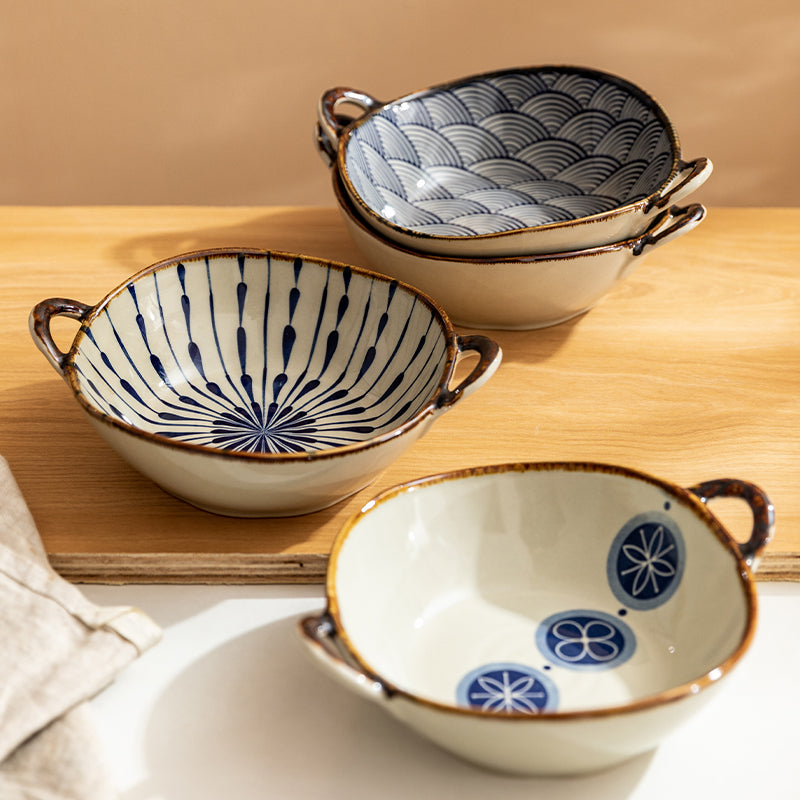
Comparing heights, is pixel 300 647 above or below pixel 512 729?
below

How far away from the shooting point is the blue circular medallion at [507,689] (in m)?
0.61

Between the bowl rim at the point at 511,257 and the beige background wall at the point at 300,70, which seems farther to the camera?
the beige background wall at the point at 300,70

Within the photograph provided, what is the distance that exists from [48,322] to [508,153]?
2.29 feet

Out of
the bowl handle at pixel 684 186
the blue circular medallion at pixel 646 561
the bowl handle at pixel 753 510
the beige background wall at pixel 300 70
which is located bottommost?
the beige background wall at pixel 300 70

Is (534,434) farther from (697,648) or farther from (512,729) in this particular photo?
(512,729)

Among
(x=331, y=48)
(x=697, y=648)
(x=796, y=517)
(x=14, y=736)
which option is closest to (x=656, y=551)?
(x=697, y=648)

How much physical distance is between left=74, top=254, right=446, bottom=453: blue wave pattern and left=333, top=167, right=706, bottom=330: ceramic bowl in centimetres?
6

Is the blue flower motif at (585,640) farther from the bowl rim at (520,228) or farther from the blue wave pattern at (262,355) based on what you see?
the bowl rim at (520,228)

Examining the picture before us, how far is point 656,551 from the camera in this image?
660mm

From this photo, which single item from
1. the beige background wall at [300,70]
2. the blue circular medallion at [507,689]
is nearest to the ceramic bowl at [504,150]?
the blue circular medallion at [507,689]

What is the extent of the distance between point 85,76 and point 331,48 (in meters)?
0.54

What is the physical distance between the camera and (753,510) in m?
0.62

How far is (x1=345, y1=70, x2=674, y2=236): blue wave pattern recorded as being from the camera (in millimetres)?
1143

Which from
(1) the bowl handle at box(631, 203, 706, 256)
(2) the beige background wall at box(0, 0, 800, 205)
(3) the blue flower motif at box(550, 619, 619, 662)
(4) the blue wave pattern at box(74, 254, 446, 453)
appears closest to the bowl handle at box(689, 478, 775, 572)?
(3) the blue flower motif at box(550, 619, 619, 662)
